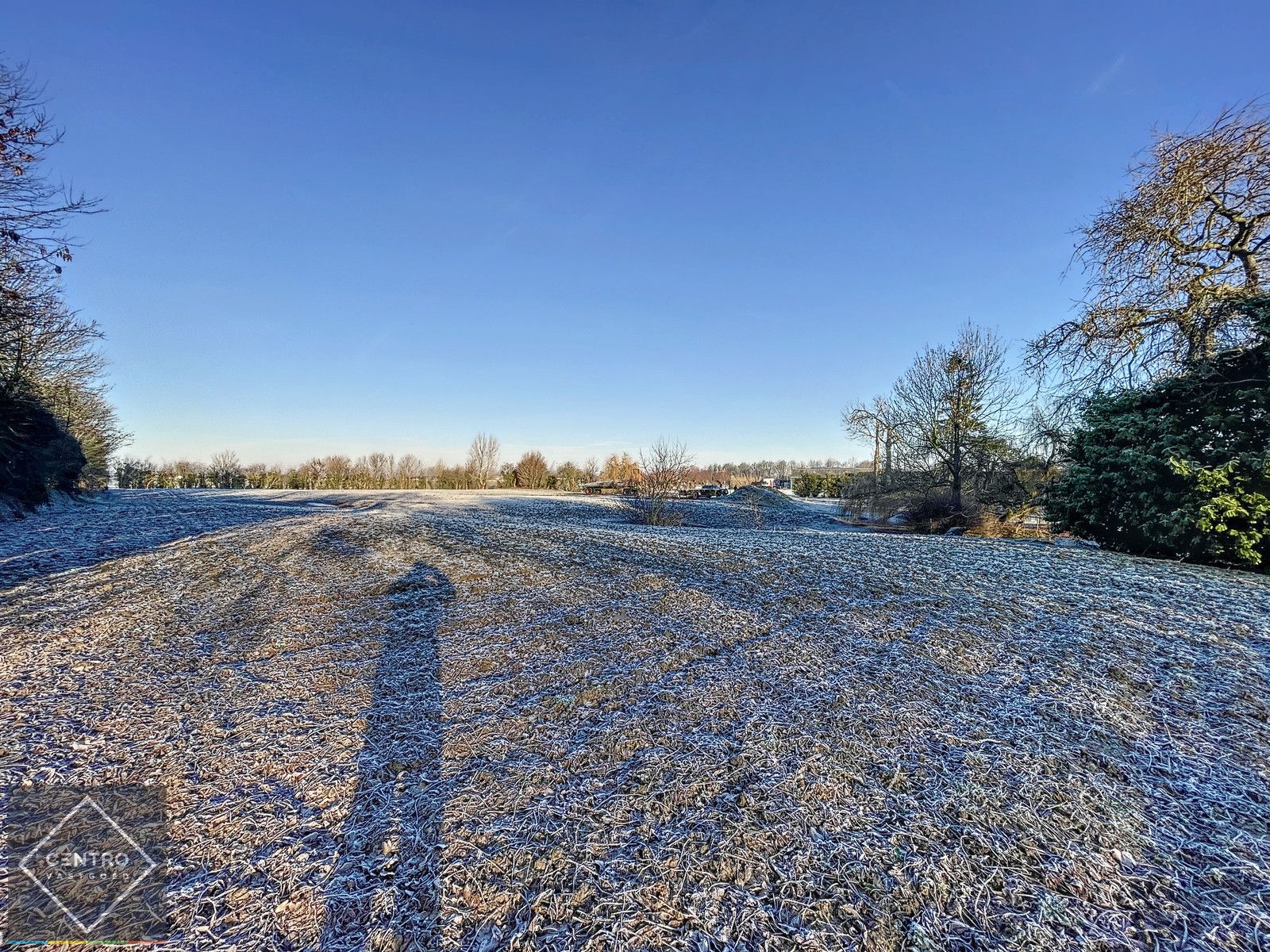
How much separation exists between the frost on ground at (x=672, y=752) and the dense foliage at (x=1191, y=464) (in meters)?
1.10

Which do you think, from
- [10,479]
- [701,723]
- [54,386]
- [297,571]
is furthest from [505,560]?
[54,386]

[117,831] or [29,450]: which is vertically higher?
[29,450]

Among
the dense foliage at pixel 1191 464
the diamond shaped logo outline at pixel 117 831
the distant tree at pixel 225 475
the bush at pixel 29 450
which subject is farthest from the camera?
the distant tree at pixel 225 475

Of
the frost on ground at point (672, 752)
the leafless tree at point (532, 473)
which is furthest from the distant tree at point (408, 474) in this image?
the frost on ground at point (672, 752)

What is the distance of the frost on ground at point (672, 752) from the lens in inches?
67.5

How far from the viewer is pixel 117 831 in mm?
2059

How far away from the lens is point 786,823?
206cm

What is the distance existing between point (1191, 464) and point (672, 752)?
7.74m

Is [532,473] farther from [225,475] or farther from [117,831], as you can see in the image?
[117,831]

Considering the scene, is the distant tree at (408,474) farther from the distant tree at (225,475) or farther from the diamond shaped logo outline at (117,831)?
the diamond shaped logo outline at (117,831)

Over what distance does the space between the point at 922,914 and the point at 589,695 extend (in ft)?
6.26

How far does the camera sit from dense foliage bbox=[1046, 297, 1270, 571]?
19.3ft

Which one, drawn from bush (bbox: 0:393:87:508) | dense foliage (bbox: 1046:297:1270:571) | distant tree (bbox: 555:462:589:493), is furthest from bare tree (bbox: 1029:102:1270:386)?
distant tree (bbox: 555:462:589:493)

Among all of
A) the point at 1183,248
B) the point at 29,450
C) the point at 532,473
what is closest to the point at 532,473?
the point at 532,473
